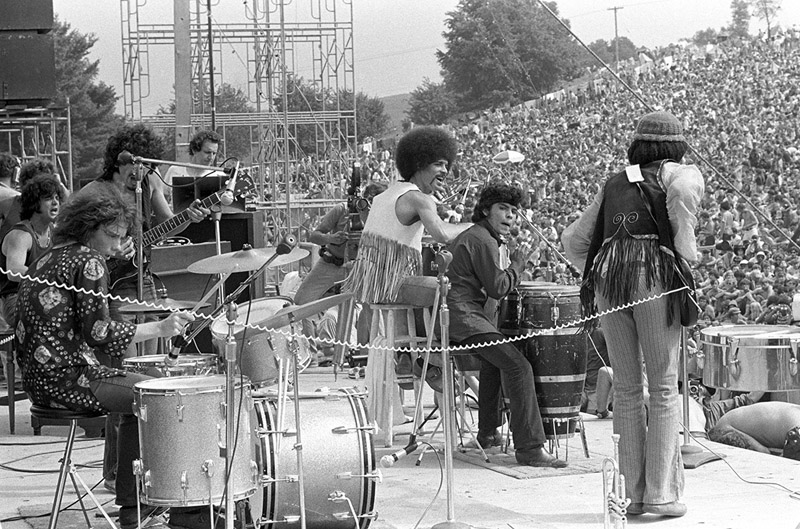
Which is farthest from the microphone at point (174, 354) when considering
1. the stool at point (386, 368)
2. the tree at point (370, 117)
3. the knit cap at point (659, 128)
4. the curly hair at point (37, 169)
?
the tree at point (370, 117)

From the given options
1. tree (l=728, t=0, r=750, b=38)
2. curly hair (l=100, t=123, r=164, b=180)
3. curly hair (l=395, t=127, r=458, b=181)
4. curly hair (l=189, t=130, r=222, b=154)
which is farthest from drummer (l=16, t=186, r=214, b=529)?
tree (l=728, t=0, r=750, b=38)

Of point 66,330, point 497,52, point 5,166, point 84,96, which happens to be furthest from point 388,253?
point 497,52

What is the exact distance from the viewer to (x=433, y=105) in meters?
76.1

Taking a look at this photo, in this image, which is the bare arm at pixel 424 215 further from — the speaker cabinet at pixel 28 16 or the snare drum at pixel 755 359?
the speaker cabinet at pixel 28 16

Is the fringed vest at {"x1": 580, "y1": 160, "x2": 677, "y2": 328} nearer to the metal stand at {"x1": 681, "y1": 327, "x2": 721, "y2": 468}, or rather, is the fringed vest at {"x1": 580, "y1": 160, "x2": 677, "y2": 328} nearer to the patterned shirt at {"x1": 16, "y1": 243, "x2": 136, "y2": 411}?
the metal stand at {"x1": 681, "y1": 327, "x2": 721, "y2": 468}

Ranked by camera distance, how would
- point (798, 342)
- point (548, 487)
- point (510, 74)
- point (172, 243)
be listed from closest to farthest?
point (548, 487), point (798, 342), point (172, 243), point (510, 74)

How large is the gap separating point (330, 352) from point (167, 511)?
5618 millimetres

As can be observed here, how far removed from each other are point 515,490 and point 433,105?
235 feet

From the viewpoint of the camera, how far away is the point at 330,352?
1047 cm

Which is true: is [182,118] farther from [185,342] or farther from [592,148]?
[592,148]

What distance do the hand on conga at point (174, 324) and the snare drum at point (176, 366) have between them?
25 cm

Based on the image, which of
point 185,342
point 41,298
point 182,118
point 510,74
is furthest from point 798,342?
point 510,74

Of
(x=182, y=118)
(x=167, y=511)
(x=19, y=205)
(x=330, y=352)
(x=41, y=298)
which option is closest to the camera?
(x=41, y=298)

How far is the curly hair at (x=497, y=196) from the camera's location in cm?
617
